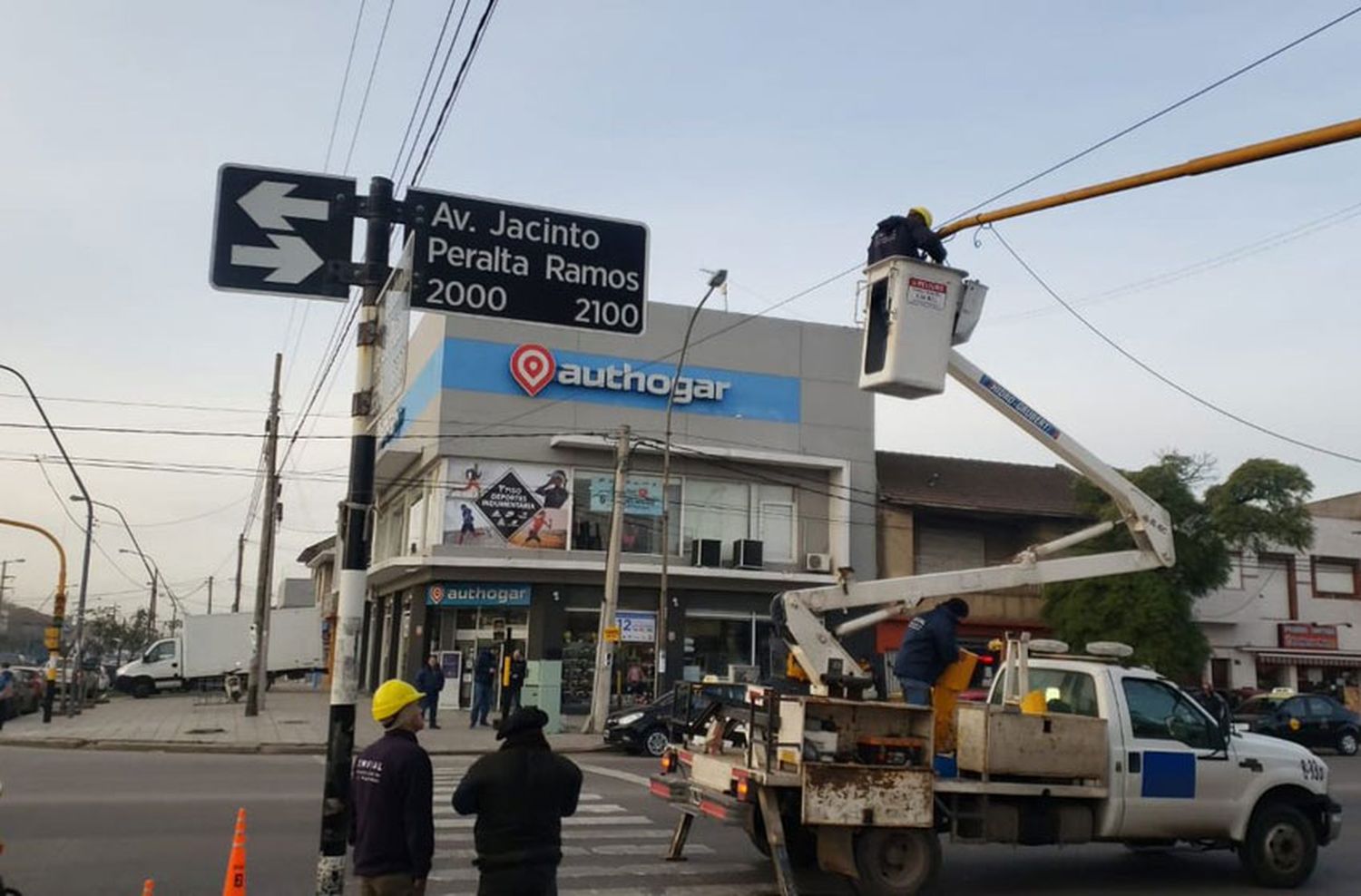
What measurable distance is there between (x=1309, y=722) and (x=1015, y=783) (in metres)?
23.9

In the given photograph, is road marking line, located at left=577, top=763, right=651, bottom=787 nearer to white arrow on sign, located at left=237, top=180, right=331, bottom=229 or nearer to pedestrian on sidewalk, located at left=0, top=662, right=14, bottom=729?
white arrow on sign, located at left=237, top=180, right=331, bottom=229

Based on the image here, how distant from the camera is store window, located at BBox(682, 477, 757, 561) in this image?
3438cm

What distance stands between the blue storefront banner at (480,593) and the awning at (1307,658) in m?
25.3

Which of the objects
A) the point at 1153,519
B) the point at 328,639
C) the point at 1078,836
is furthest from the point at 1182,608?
the point at 328,639

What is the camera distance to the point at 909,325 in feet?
33.1

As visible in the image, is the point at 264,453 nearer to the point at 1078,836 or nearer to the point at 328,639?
the point at 328,639

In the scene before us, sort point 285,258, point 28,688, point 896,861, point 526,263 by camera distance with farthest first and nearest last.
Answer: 1. point 28,688
2. point 896,861
3. point 526,263
4. point 285,258

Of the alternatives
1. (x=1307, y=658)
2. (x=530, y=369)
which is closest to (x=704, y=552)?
(x=530, y=369)

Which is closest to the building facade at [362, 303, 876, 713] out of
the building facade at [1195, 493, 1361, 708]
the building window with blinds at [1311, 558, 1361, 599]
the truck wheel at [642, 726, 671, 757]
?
the truck wheel at [642, 726, 671, 757]

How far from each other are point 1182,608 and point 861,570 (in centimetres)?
897

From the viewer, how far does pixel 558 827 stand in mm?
5594

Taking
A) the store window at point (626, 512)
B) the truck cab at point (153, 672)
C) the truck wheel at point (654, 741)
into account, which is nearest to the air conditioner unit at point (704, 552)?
the store window at point (626, 512)

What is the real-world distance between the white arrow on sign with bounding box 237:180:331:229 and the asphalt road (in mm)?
5216

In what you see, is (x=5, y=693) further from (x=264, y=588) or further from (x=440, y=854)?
(x=440, y=854)
